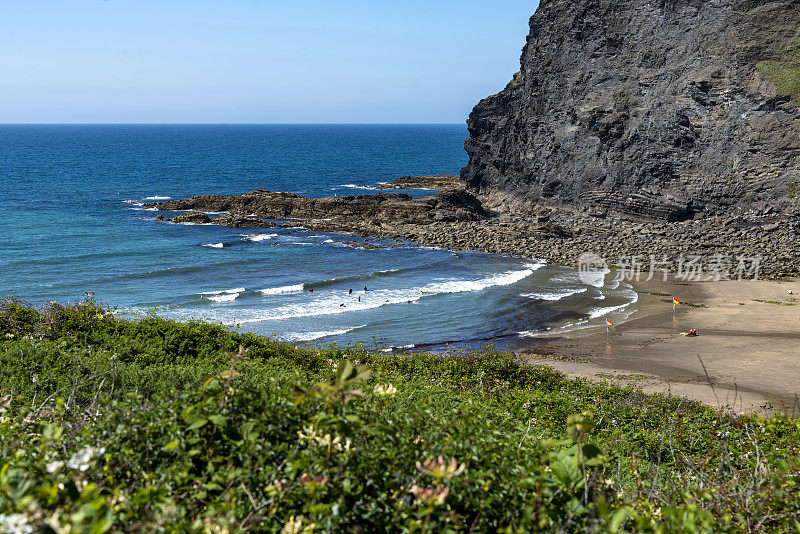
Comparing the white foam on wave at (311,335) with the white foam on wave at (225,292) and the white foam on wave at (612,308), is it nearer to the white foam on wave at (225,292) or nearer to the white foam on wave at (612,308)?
the white foam on wave at (225,292)

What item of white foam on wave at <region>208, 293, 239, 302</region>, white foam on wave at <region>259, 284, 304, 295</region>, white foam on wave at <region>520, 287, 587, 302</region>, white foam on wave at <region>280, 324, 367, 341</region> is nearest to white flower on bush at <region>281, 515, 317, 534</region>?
white foam on wave at <region>280, 324, 367, 341</region>

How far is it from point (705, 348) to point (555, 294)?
11.2 metres

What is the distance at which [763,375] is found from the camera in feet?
73.3

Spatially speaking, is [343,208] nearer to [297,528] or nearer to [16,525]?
[297,528]

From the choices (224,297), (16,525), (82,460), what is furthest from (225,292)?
(16,525)

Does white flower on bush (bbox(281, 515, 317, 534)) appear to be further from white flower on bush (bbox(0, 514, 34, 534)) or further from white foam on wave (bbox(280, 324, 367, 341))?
white foam on wave (bbox(280, 324, 367, 341))

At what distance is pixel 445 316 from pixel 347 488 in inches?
1141

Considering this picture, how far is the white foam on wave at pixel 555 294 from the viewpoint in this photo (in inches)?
1411

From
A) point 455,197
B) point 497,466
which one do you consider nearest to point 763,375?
point 497,466

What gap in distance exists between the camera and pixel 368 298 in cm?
3594

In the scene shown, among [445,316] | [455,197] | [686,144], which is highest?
[686,144]

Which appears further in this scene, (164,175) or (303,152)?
(303,152)

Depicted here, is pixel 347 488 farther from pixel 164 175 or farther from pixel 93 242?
pixel 164 175

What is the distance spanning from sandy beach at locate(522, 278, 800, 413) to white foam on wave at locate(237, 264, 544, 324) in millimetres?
9195
